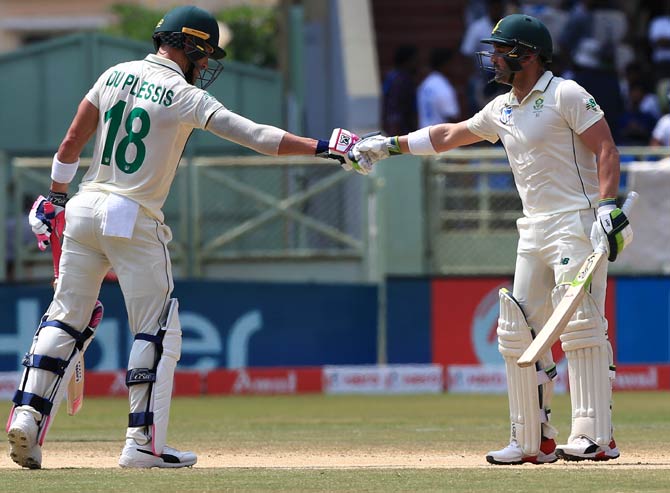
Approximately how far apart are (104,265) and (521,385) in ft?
6.49

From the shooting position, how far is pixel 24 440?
6.93 meters

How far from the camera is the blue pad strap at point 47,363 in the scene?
279 inches

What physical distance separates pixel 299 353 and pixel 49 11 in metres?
16.2

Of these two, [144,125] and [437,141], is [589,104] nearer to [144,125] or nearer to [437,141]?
[437,141]

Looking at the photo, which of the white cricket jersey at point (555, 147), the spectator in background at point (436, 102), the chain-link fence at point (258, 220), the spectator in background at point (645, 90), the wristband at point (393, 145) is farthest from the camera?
the spectator in background at point (645, 90)

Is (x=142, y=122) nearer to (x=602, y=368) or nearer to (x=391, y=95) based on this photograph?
(x=602, y=368)

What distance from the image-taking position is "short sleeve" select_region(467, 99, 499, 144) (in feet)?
24.8

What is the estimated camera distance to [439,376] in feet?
46.1

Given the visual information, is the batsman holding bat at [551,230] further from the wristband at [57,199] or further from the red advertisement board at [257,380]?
the red advertisement board at [257,380]

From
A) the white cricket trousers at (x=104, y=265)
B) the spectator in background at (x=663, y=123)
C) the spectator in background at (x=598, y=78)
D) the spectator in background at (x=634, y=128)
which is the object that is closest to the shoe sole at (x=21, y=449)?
the white cricket trousers at (x=104, y=265)

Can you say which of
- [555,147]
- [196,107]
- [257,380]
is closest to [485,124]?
[555,147]

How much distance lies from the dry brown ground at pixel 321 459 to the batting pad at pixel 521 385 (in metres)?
0.16

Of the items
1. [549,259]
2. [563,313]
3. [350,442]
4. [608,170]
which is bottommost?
[350,442]

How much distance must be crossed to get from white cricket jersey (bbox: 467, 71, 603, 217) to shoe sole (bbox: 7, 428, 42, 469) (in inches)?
99.0
